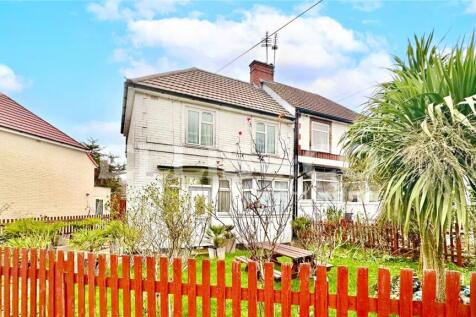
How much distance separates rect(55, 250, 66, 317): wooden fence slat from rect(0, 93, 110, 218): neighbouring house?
10202mm

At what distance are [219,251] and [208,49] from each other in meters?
8.61

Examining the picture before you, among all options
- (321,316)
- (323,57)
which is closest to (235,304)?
(321,316)

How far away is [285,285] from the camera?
8.48 feet

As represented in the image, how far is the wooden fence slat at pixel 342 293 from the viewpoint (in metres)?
2.39

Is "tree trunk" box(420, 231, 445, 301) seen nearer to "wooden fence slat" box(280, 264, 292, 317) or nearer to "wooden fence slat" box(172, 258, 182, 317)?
"wooden fence slat" box(280, 264, 292, 317)

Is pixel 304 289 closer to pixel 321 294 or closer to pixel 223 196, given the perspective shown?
pixel 321 294

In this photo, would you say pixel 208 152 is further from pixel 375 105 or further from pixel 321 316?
pixel 321 316

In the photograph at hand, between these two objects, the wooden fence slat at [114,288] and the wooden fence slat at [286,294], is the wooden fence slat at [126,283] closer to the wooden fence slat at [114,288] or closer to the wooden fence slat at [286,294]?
the wooden fence slat at [114,288]

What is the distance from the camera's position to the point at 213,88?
1462cm

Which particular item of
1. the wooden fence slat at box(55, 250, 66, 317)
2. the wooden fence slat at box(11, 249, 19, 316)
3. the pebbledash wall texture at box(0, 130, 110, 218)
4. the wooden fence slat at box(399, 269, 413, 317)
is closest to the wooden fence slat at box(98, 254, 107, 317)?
the wooden fence slat at box(55, 250, 66, 317)

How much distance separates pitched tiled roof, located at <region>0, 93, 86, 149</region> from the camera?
14734mm

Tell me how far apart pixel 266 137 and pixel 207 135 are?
10.8 ft

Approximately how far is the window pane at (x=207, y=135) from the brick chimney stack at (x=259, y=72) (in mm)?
7207

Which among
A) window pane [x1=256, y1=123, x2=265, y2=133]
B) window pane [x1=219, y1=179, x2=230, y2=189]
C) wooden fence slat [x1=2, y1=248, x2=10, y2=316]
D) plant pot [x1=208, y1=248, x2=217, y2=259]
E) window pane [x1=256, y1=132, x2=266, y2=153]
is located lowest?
plant pot [x1=208, y1=248, x2=217, y2=259]
